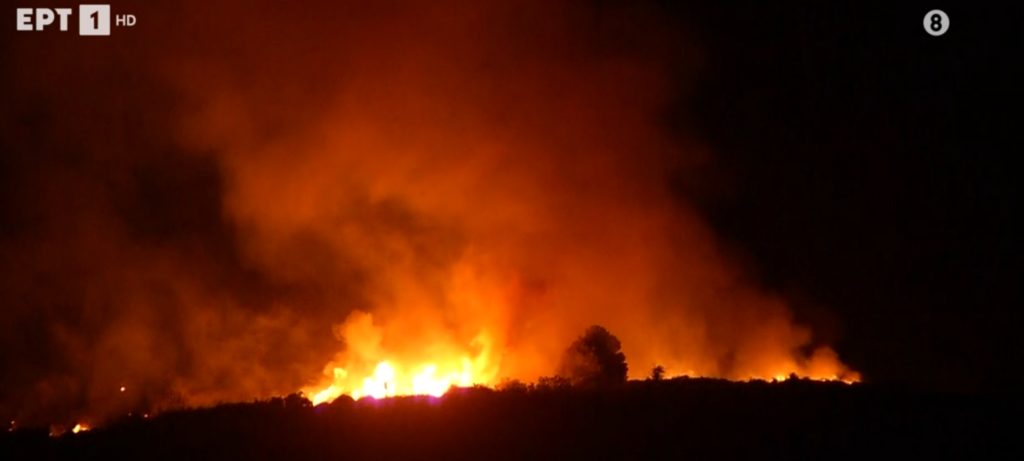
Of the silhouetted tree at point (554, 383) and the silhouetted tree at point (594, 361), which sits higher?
the silhouetted tree at point (594, 361)

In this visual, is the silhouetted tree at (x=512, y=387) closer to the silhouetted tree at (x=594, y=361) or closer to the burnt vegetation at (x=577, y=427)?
the burnt vegetation at (x=577, y=427)

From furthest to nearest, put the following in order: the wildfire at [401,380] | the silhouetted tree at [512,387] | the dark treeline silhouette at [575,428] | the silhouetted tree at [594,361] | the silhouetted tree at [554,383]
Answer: the wildfire at [401,380] → the silhouetted tree at [594,361] → the silhouetted tree at [554,383] → the silhouetted tree at [512,387] → the dark treeline silhouette at [575,428]

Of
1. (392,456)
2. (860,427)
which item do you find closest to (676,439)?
(860,427)

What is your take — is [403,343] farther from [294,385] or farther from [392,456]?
[392,456]

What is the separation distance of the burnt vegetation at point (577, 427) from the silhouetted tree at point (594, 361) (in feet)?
6.59

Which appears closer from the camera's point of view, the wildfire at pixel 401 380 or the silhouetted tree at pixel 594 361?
the silhouetted tree at pixel 594 361

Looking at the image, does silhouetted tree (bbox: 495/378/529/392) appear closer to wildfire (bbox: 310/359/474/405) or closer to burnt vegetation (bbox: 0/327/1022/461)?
burnt vegetation (bbox: 0/327/1022/461)

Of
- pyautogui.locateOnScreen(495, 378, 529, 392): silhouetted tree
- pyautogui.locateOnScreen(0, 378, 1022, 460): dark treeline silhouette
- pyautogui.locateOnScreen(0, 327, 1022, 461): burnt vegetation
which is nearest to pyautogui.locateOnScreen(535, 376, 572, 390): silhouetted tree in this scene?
pyautogui.locateOnScreen(0, 327, 1022, 461): burnt vegetation

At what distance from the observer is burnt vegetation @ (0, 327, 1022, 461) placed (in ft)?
63.3

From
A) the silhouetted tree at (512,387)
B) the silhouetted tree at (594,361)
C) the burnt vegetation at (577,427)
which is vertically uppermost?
the silhouetted tree at (594,361)

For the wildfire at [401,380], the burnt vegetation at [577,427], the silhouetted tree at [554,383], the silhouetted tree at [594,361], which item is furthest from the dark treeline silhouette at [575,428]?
the wildfire at [401,380]

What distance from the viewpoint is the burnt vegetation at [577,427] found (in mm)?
19297

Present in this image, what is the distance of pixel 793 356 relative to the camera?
33.3 m

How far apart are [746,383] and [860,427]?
4.78 m
